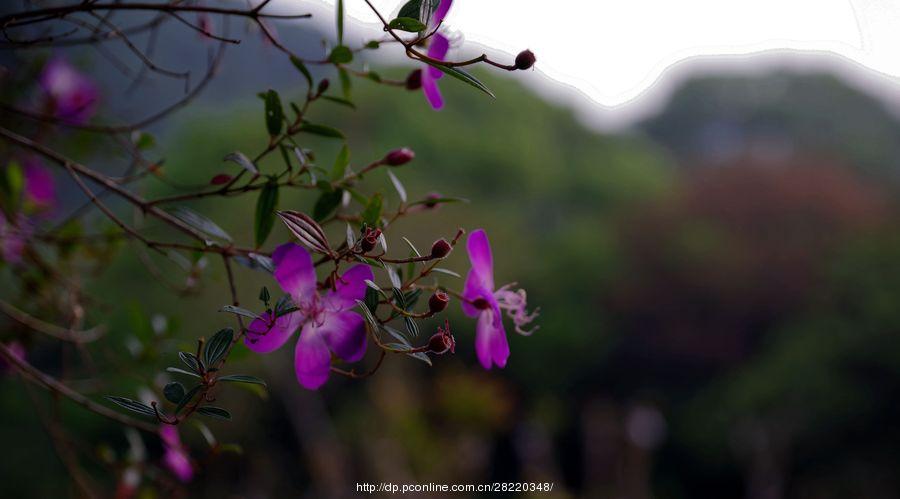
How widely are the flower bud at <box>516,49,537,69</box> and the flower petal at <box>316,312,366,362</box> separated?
6.2 inches

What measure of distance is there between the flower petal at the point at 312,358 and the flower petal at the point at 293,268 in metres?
0.02

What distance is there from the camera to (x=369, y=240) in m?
0.38

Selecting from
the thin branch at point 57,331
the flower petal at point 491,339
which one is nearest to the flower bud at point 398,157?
the flower petal at point 491,339

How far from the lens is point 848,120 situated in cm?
1016

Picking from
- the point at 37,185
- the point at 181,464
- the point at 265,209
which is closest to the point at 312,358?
the point at 265,209

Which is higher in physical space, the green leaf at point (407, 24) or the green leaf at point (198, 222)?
the green leaf at point (407, 24)

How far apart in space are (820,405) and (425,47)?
5.45 metres

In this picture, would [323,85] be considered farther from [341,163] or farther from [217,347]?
[217,347]

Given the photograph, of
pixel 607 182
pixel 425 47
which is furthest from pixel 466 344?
pixel 425 47

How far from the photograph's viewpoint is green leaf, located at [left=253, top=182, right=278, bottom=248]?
0.49m

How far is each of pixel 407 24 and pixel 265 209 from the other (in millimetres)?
171

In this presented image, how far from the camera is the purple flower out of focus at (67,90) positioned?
2.99 ft

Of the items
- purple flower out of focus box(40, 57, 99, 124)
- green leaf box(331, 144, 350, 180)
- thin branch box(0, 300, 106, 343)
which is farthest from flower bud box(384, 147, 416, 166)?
purple flower out of focus box(40, 57, 99, 124)

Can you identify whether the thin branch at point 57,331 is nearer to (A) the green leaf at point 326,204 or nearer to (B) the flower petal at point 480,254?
(A) the green leaf at point 326,204
